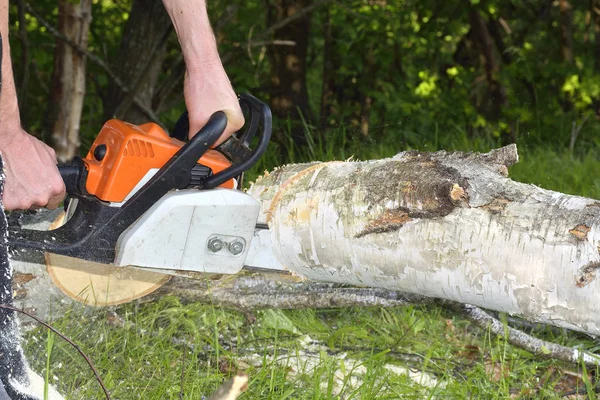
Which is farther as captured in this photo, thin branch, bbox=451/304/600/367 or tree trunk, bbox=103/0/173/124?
tree trunk, bbox=103/0/173/124

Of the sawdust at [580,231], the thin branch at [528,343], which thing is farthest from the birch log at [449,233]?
the thin branch at [528,343]

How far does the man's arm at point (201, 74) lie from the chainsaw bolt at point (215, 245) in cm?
32

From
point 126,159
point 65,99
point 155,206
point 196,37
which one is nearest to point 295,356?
point 155,206

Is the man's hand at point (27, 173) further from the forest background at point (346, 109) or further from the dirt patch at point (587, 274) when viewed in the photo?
the dirt patch at point (587, 274)

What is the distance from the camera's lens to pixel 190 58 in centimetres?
237

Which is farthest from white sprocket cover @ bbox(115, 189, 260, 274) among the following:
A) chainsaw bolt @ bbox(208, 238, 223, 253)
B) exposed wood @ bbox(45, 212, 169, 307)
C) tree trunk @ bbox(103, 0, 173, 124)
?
tree trunk @ bbox(103, 0, 173, 124)

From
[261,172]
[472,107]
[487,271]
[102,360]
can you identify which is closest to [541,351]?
[487,271]

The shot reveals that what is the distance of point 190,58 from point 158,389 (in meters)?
1.06

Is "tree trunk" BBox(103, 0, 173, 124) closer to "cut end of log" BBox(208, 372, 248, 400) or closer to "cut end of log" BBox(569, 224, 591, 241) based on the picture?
"cut end of log" BBox(569, 224, 591, 241)

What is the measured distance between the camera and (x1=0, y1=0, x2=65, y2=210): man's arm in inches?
82.4

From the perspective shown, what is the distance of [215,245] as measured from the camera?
88.7 inches

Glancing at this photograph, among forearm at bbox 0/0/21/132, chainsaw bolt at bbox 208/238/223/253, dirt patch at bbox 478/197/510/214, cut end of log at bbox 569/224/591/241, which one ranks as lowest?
chainsaw bolt at bbox 208/238/223/253

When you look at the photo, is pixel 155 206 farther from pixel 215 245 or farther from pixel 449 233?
pixel 449 233

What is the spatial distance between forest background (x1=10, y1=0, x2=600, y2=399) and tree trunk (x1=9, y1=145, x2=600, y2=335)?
35cm
